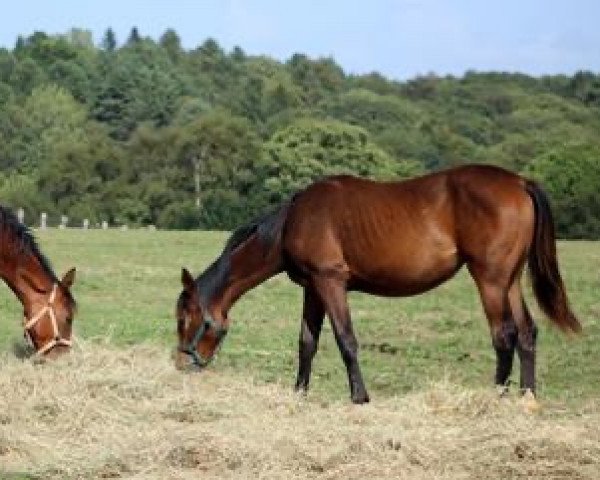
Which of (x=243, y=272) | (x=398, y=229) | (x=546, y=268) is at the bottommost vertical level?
(x=243, y=272)

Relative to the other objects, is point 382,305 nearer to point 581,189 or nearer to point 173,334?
point 173,334

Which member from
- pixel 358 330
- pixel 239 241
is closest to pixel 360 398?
pixel 239 241

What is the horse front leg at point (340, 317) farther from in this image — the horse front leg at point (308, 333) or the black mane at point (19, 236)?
the black mane at point (19, 236)

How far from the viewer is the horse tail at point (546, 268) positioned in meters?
9.62

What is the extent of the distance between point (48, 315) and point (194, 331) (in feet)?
4.62

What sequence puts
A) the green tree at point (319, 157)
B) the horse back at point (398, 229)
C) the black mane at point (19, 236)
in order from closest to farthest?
the horse back at point (398, 229)
the black mane at point (19, 236)
the green tree at point (319, 157)

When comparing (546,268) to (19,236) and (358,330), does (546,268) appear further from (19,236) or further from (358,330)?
(358,330)

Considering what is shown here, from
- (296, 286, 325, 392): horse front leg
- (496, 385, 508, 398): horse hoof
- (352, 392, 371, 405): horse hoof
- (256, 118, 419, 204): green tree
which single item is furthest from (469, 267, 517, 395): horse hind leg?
(256, 118, 419, 204): green tree

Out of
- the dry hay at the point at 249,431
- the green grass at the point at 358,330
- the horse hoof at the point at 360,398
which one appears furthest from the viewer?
the green grass at the point at 358,330

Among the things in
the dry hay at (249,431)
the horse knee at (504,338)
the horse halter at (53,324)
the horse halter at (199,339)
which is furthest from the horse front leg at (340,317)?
the horse halter at (53,324)

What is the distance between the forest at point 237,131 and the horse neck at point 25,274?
3890 cm

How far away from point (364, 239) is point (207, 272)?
144 centimetres

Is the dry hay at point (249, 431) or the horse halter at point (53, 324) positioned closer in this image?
the dry hay at point (249, 431)

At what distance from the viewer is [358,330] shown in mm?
16250
